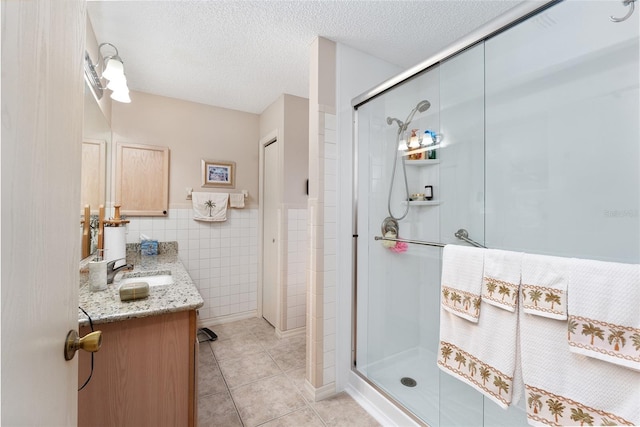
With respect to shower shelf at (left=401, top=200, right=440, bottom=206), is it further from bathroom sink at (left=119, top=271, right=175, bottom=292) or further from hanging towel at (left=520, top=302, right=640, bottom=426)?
bathroom sink at (left=119, top=271, right=175, bottom=292)

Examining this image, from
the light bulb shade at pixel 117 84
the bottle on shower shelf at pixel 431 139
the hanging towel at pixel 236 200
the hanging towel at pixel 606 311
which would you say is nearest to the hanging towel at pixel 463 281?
the hanging towel at pixel 606 311

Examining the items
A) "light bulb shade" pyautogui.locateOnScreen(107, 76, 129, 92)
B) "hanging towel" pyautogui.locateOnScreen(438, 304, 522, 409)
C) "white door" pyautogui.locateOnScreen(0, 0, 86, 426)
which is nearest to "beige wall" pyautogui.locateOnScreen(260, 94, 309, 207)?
"light bulb shade" pyautogui.locateOnScreen(107, 76, 129, 92)

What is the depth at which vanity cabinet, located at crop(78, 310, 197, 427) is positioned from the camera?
1.07 m

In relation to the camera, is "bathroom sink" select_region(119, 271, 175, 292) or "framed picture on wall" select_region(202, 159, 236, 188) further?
"framed picture on wall" select_region(202, 159, 236, 188)

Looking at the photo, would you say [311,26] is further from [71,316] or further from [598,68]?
[71,316]

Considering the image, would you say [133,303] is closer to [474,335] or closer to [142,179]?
A: [474,335]

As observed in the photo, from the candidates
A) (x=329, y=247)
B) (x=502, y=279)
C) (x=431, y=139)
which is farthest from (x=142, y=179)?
(x=502, y=279)

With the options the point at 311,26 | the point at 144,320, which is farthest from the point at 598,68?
the point at 144,320

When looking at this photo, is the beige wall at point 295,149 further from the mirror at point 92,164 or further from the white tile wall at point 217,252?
the mirror at point 92,164

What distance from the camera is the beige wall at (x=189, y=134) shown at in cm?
259

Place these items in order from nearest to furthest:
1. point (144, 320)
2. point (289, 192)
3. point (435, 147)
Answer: point (144, 320), point (435, 147), point (289, 192)

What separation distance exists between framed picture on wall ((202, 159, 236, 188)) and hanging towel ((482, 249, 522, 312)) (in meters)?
2.61

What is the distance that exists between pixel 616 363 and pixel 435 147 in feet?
4.64

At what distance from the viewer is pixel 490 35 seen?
1207 mm
